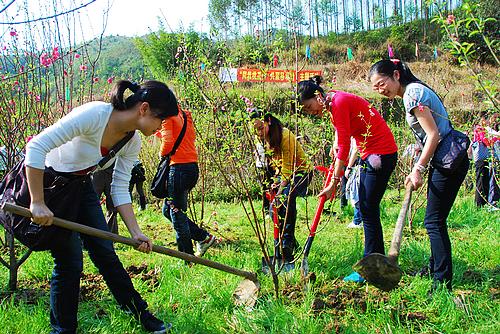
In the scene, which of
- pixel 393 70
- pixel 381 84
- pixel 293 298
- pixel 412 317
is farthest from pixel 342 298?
pixel 393 70

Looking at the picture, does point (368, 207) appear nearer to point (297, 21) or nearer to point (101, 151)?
point (297, 21)

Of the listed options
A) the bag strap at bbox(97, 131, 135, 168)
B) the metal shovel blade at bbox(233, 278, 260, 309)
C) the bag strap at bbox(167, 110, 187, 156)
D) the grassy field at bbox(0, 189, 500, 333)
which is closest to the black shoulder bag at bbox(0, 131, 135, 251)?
the bag strap at bbox(97, 131, 135, 168)

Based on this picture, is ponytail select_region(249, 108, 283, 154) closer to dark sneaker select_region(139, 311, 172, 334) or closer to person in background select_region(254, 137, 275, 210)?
person in background select_region(254, 137, 275, 210)

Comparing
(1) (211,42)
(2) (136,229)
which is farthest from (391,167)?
(2) (136,229)

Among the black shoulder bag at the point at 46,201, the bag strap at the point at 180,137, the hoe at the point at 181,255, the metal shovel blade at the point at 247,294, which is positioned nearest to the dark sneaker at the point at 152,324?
the hoe at the point at 181,255

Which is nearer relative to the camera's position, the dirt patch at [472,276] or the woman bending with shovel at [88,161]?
the woman bending with shovel at [88,161]

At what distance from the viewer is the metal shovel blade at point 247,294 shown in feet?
9.65

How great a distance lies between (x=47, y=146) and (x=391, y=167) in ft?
7.84

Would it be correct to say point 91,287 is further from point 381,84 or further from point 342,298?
point 381,84

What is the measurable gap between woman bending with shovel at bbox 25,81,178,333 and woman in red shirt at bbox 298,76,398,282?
125cm

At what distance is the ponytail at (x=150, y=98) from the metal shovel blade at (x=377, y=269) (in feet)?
4.75

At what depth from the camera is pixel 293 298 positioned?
3061mm

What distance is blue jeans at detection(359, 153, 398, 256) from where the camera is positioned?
3271 mm

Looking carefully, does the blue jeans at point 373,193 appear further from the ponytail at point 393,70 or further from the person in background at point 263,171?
the person in background at point 263,171
